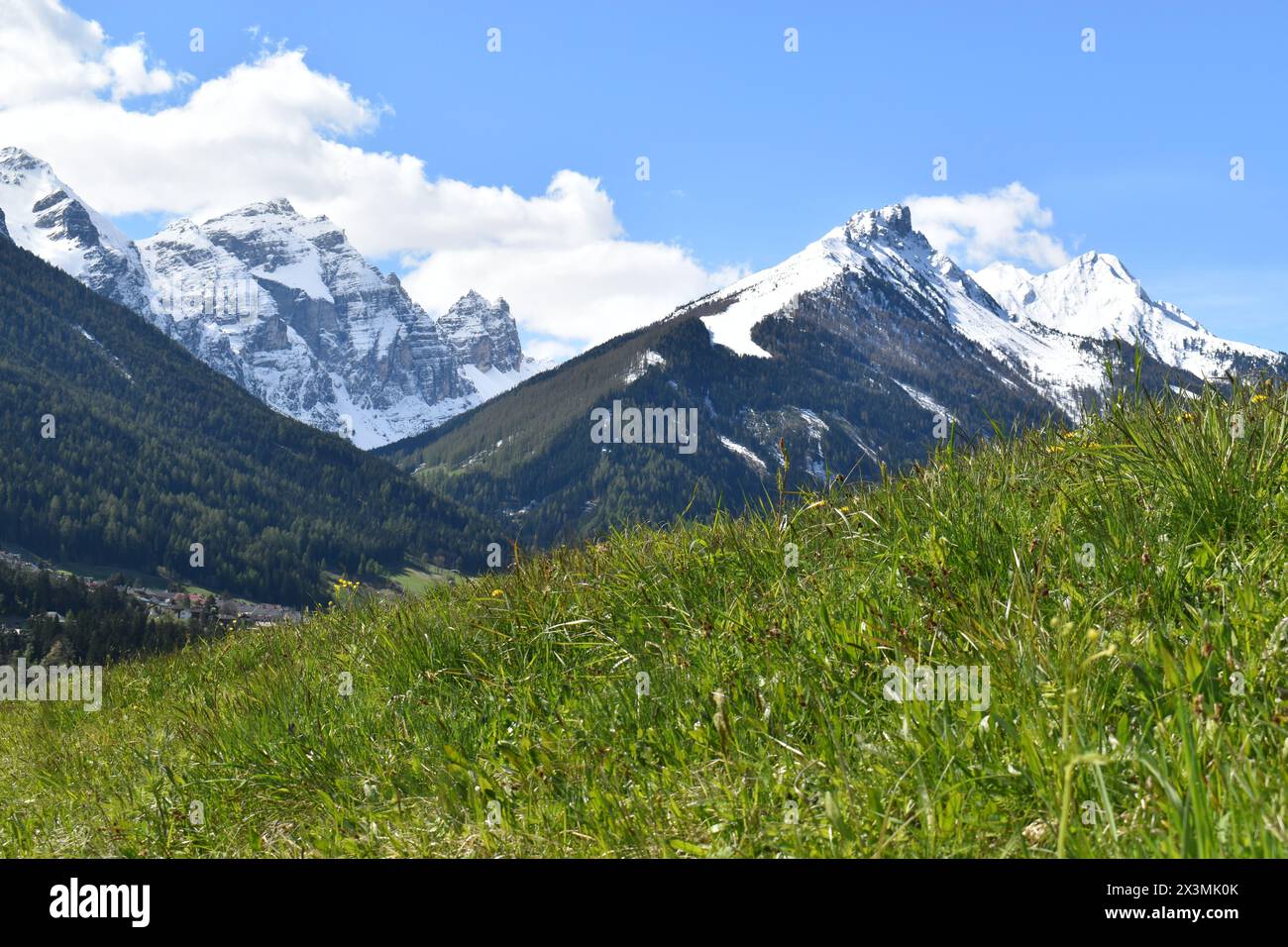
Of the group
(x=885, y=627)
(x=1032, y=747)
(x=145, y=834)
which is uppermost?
(x=885, y=627)

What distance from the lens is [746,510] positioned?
6809mm

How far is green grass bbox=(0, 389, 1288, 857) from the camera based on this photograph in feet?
9.58

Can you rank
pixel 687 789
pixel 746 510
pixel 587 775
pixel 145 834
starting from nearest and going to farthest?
1. pixel 687 789
2. pixel 587 775
3. pixel 145 834
4. pixel 746 510

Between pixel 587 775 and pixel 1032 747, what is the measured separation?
1.82 meters

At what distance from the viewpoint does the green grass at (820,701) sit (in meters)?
2.92

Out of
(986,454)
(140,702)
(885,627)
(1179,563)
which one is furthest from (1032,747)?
(140,702)

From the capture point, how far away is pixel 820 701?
3744 mm

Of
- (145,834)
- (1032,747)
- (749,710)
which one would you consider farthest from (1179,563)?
(145,834)

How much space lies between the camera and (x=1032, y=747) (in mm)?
2914

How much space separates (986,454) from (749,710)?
151 inches

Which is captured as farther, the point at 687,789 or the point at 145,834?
the point at 145,834
